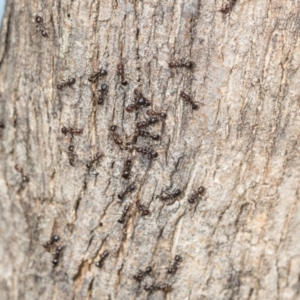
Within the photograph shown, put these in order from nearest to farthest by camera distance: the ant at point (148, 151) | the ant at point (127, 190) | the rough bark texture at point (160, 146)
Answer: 1. the rough bark texture at point (160, 146)
2. the ant at point (148, 151)
3. the ant at point (127, 190)

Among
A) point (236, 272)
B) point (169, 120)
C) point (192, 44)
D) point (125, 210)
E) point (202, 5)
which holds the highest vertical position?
point (202, 5)

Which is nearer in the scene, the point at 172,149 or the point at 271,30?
the point at 271,30

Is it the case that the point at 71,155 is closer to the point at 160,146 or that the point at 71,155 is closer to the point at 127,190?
the point at 127,190

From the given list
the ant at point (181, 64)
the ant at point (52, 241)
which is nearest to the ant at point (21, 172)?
the ant at point (52, 241)

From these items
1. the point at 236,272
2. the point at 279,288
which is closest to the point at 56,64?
the point at 236,272

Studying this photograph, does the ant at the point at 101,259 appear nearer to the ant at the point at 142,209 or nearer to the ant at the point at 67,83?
the ant at the point at 142,209

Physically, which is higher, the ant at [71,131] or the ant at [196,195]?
the ant at [71,131]

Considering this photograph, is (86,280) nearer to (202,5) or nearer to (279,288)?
(279,288)

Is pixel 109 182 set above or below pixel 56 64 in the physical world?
below
